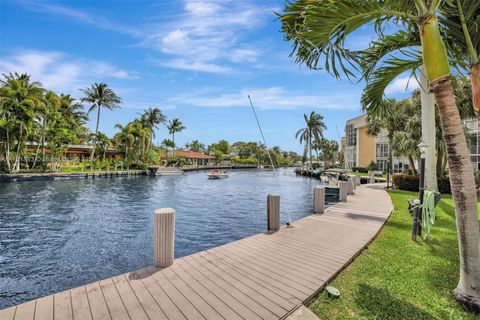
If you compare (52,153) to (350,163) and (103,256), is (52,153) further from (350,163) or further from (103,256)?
(350,163)

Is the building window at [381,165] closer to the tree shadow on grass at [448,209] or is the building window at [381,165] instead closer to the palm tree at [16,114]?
the tree shadow on grass at [448,209]

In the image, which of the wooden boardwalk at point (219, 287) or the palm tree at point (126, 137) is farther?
the palm tree at point (126, 137)

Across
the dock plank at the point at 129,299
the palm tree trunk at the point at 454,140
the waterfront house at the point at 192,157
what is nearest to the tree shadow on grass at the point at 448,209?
the palm tree trunk at the point at 454,140

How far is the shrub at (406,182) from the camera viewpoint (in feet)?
63.0

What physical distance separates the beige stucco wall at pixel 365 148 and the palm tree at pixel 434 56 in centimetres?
4110

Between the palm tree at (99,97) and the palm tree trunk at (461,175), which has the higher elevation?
the palm tree at (99,97)

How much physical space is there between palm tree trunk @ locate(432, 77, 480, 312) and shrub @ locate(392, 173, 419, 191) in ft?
62.4

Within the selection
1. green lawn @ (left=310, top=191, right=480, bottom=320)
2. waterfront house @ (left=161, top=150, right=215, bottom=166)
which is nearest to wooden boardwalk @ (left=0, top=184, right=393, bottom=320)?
green lawn @ (left=310, top=191, right=480, bottom=320)

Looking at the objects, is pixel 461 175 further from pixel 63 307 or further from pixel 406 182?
pixel 406 182

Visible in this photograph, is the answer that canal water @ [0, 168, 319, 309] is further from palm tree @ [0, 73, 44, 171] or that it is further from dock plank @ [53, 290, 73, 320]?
palm tree @ [0, 73, 44, 171]

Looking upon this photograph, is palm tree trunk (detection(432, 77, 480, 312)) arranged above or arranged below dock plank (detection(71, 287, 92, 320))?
above

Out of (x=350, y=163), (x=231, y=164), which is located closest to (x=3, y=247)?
(x=350, y=163)

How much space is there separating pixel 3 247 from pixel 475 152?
1271 inches

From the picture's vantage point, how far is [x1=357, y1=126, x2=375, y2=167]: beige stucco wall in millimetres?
40669
